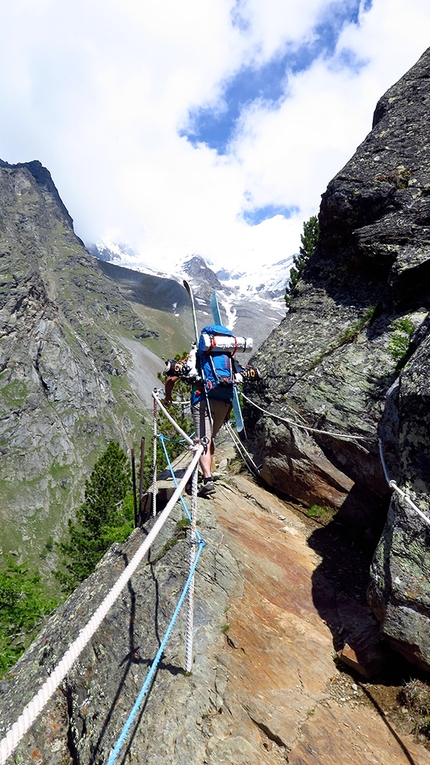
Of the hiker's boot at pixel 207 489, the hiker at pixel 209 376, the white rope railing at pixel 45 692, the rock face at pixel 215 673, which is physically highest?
the hiker at pixel 209 376

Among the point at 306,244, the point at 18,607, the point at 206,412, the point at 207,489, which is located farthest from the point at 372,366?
the point at 18,607

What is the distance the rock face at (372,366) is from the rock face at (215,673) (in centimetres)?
133

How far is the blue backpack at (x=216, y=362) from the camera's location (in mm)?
9562

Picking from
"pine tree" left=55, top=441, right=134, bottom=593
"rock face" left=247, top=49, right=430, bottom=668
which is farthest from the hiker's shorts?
"pine tree" left=55, top=441, right=134, bottom=593

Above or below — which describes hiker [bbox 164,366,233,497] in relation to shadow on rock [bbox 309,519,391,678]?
above

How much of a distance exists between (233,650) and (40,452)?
197 meters

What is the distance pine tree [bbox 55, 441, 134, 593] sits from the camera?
43.0m

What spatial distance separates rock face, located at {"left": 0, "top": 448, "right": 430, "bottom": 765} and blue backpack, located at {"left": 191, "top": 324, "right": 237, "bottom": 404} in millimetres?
2793

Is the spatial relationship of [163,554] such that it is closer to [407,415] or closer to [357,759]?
[357,759]

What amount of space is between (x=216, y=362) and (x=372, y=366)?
4.33m

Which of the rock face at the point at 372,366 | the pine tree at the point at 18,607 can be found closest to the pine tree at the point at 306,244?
the rock face at the point at 372,366

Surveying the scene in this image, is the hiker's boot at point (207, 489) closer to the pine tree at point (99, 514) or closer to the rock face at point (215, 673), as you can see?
the rock face at point (215, 673)

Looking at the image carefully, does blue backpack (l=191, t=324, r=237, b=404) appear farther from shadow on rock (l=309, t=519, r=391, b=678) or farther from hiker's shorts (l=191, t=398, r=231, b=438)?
shadow on rock (l=309, t=519, r=391, b=678)

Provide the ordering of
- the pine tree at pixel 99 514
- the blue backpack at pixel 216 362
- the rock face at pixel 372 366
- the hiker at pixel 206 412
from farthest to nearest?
the pine tree at pixel 99 514, the hiker at pixel 206 412, the blue backpack at pixel 216 362, the rock face at pixel 372 366
